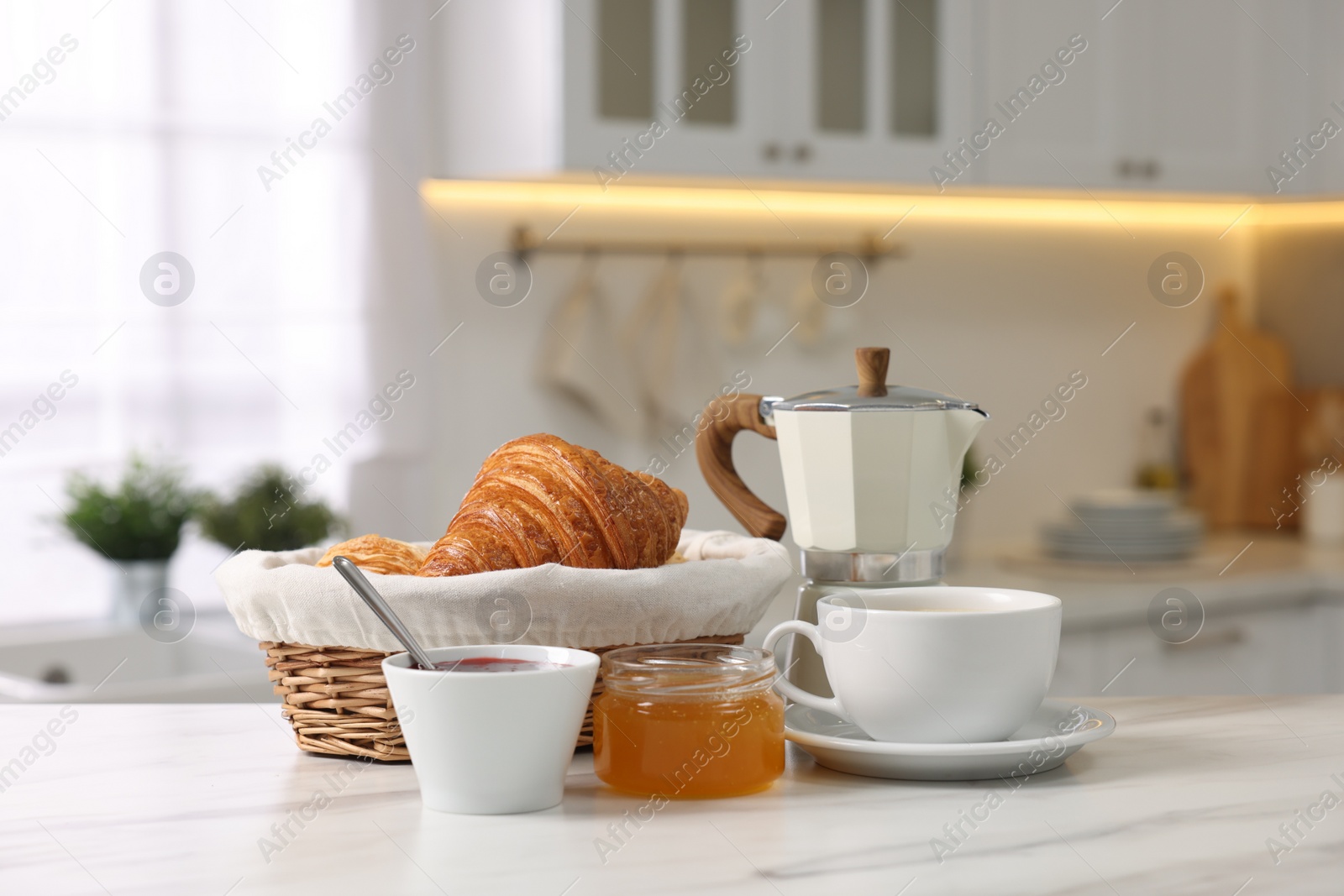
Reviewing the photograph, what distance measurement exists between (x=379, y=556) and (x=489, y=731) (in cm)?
20

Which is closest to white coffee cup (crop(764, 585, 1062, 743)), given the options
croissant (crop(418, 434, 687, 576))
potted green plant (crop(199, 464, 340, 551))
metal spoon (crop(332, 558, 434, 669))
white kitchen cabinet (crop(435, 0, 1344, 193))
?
croissant (crop(418, 434, 687, 576))

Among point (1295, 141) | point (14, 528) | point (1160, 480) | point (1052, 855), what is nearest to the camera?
point (1052, 855)

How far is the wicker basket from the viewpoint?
842 mm

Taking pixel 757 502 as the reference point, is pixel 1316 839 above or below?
below

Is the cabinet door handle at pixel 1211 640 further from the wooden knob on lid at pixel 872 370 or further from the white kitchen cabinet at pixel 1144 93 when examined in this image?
the wooden knob on lid at pixel 872 370

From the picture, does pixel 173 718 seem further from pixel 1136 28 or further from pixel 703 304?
pixel 1136 28

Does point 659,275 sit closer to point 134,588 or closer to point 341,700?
point 134,588

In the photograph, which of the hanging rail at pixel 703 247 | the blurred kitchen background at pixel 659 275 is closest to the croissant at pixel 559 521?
the blurred kitchen background at pixel 659 275

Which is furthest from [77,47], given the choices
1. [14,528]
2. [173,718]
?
[173,718]

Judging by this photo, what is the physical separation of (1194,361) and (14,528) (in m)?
2.52

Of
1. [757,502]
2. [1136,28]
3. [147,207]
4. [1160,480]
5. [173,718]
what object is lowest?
[1160,480]

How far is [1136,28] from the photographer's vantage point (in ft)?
9.32

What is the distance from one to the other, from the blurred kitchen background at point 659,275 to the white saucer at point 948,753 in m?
1.19

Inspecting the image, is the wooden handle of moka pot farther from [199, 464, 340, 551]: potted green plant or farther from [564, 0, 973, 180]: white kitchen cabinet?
[564, 0, 973, 180]: white kitchen cabinet
